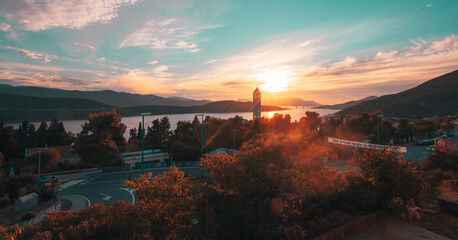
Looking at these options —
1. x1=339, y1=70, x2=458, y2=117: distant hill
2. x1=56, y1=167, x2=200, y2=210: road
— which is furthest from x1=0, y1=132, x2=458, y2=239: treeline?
x1=339, y1=70, x2=458, y2=117: distant hill

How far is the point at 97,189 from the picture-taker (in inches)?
962

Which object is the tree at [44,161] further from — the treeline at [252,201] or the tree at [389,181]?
the tree at [389,181]

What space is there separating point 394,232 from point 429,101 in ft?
407

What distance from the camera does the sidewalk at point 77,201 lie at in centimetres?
1941

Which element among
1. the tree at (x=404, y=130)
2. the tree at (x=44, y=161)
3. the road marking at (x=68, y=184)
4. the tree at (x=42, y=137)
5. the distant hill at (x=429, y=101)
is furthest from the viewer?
the distant hill at (x=429, y=101)

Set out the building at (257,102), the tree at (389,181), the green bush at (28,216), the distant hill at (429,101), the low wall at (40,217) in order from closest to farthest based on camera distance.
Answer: the tree at (389,181)
the low wall at (40,217)
the green bush at (28,216)
the building at (257,102)
the distant hill at (429,101)

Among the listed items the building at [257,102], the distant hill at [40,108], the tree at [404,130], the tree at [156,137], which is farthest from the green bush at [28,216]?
the distant hill at [40,108]

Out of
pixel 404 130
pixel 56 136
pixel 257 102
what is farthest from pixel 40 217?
pixel 257 102

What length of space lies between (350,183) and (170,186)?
6969 millimetres

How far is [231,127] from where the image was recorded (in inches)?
1950

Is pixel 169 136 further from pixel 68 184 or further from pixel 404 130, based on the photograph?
pixel 404 130

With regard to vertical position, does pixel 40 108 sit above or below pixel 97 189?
above

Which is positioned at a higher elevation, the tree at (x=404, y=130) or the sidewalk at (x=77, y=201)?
the tree at (x=404, y=130)

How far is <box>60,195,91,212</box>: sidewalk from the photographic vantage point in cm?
1941
